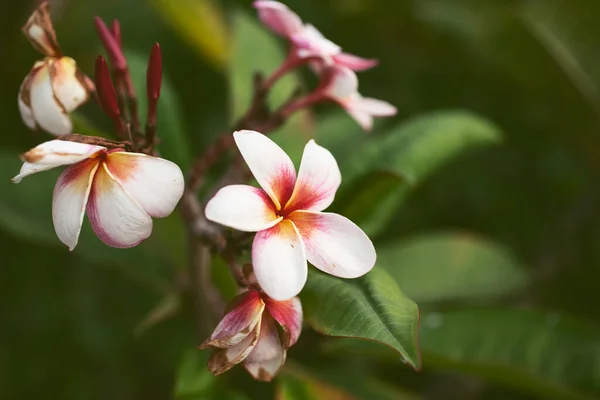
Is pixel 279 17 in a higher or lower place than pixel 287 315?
higher

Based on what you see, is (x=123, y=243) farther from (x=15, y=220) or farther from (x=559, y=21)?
(x=559, y=21)

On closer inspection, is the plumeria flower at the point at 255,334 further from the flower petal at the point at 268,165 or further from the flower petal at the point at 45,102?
the flower petal at the point at 45,102

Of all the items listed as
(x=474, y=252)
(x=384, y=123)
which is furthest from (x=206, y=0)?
(x=474, y=252)

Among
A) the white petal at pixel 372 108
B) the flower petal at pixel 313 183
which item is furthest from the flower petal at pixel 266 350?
the white petal at pixel 372 108

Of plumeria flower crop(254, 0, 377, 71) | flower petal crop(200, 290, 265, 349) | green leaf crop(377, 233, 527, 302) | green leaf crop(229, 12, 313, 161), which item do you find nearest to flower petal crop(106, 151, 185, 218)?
flower petal crop(200, 290, 265, 349)

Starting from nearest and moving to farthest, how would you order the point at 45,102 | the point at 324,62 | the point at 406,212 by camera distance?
the point at 45,102
the point at 324,62
the point at 406,212

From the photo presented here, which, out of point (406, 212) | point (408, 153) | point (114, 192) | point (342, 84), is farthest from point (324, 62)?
point (406, 212)

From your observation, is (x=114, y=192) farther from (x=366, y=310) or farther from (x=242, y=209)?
(x=366, y=310)
